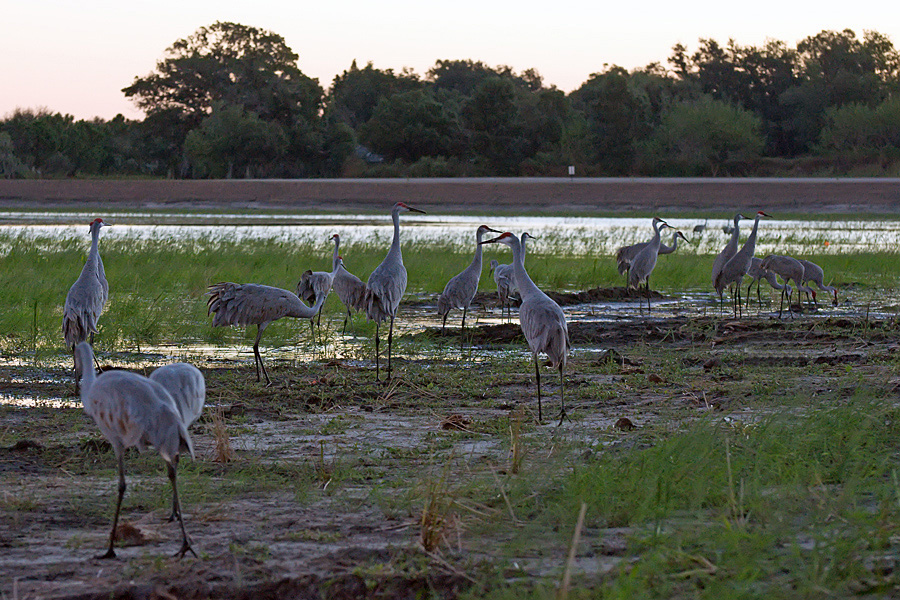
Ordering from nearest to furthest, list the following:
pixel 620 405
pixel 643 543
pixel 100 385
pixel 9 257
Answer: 1. pixel 643 543
2. pixel 100 385
3. pixel 620 405
4. pixel 9 257

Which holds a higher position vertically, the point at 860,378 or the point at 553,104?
the point at 553,104

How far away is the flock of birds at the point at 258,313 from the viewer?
170 inches

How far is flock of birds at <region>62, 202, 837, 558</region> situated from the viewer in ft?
14.2

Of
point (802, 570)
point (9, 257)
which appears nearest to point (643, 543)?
point (802, 570)

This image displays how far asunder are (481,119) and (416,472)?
56.5 meters

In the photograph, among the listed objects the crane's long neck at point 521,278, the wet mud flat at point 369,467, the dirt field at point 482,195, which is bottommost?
the wet mud flat at point 369,467

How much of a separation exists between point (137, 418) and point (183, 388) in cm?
58

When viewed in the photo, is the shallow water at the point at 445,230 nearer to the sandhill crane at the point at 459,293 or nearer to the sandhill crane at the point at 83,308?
the sandhill crane at the point at 459,293

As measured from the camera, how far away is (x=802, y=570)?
387cm

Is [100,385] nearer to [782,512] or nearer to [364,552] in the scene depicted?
[364,552]

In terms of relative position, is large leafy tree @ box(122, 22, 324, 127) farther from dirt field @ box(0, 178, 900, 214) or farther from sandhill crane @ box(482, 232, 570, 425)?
sandhill crane @ box(482, 232, 570, 425)

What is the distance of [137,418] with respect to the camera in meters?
4.29

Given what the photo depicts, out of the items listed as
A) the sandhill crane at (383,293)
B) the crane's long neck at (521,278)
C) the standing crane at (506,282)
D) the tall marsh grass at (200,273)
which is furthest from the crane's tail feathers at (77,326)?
the standing crane at (506,282)

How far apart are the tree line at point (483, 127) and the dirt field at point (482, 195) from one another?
33.1 feet
